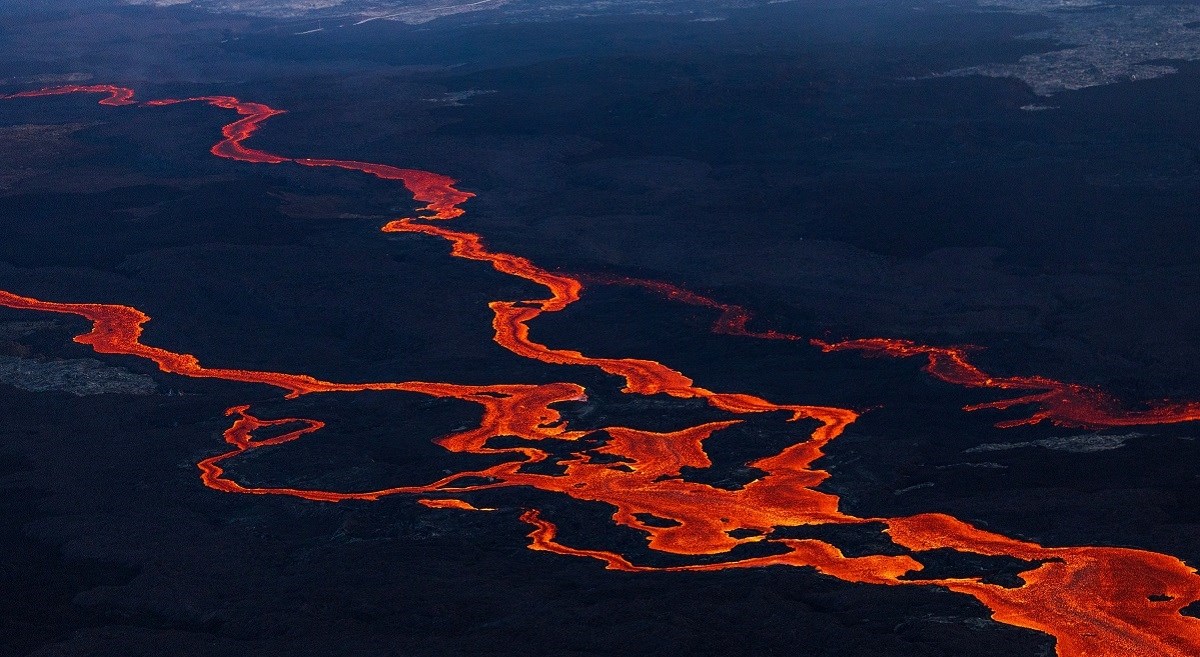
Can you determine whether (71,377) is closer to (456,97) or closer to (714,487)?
(714,487)

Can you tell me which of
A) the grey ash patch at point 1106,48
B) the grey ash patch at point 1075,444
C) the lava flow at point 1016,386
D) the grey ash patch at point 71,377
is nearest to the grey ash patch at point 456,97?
the grey ash patch at point 1106,48

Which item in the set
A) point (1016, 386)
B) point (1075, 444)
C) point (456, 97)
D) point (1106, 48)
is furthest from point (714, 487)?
point (1106, 48)

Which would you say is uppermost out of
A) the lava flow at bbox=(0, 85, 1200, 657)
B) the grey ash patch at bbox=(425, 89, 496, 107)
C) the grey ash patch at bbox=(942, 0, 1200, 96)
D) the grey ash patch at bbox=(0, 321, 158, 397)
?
the grey ash patch at bbox=(942, 0, 1200, 96)

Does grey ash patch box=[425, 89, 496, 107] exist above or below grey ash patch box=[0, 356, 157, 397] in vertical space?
above

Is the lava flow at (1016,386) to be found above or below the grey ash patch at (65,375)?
above

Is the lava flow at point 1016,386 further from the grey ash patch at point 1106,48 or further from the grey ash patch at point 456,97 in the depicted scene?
the grey ash patch at point 456,97

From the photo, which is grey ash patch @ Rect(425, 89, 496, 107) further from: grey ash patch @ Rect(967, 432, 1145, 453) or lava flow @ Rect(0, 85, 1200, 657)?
grey ash patch @ Rect(967, 432, 1145, 453)

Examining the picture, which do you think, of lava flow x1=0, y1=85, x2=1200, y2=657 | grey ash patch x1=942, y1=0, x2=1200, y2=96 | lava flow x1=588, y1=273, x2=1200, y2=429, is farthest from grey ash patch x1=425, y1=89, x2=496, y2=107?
lava flow x1=588, y1=273, x2=1200, y2=429
